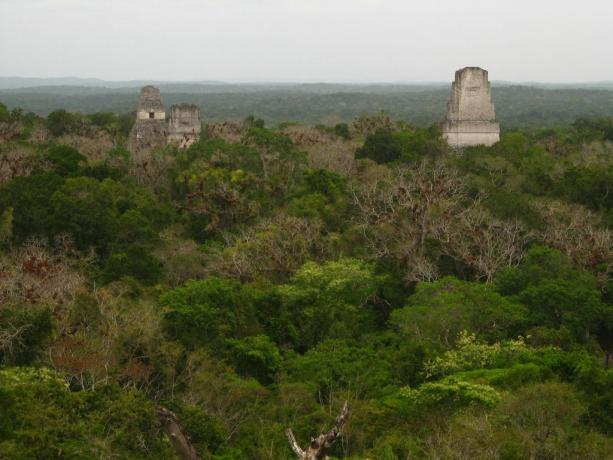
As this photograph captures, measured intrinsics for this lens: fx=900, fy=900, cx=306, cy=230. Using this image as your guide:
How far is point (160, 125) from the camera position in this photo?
115 feet

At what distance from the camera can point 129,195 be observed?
24266 millimetres

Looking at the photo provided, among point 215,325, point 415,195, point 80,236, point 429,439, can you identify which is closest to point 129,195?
point 80,236

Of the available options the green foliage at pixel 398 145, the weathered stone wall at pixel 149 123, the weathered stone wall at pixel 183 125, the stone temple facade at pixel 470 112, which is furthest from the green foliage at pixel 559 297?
the weathered stone wall at pixel 149 123

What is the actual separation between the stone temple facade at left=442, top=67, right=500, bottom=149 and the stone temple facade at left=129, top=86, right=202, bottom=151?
9.71 m

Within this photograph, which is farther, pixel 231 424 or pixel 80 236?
pixel 80 236

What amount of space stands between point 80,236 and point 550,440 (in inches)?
530

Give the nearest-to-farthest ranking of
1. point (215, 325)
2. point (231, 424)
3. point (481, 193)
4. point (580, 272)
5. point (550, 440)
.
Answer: point (550, 440) → point (231, 424) → point (215, 325) → point (580, 272) → point (481, 193)

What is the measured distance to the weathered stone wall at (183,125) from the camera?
111 ft

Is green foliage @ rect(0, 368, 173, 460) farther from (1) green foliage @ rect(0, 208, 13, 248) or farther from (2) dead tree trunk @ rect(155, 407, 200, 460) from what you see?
(1) green foliage @ rect(0, 208, 13, 248)

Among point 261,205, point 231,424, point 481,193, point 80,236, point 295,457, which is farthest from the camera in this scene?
point 261,205

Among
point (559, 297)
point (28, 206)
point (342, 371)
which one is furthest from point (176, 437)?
point (28, 206)

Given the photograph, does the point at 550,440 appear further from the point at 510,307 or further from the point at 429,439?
the point at 510,307

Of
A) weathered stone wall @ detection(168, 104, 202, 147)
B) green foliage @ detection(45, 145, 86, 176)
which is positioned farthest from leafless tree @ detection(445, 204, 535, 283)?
weathered stone wall @ detection(168, 104, 202, 147)

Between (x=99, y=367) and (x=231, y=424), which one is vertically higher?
(x=99, y=367)
